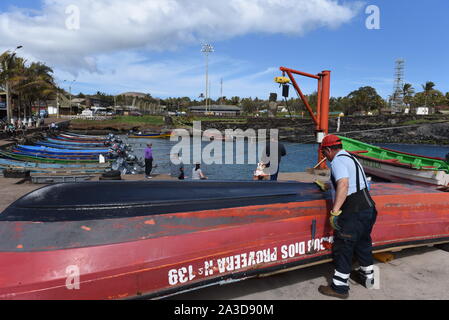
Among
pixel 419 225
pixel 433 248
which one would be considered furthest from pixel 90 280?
pixel 433 248

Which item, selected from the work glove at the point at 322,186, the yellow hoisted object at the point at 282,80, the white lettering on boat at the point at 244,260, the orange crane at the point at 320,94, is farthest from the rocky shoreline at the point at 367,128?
the white lettering on boat at the point at 244,260

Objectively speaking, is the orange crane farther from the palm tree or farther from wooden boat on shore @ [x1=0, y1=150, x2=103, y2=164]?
the palm tree

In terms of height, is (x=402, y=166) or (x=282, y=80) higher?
(x=282, y=80)

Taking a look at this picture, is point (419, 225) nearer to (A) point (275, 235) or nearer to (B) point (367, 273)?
(B) point (367, 273)

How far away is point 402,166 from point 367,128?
72.3 metres

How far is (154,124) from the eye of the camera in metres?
81.7

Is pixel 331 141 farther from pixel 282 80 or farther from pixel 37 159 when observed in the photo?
pixel 37 159

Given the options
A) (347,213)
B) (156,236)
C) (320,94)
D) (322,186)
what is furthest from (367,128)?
(156,236)

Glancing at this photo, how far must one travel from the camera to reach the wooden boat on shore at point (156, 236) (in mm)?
3053

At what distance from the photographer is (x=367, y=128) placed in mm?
79062

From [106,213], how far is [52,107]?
103379 mm

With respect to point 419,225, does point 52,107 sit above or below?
above

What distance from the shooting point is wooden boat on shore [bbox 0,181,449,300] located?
3.05 metres

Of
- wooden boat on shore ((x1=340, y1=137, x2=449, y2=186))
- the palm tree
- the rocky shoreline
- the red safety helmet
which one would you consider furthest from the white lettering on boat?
the palm tree
